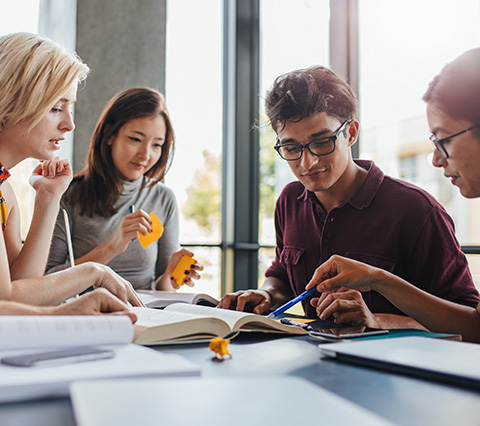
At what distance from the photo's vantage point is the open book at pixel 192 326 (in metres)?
0.92

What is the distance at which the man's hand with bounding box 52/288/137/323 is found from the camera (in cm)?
99

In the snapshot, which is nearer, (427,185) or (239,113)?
(427,185)

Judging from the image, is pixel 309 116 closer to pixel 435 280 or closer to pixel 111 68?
pixel 435 280

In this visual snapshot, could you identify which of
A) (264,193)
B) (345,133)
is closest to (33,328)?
(345,133)

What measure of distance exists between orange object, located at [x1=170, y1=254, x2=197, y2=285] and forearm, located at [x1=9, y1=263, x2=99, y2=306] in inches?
30.0

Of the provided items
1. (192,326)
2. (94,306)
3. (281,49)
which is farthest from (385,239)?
(281,49)

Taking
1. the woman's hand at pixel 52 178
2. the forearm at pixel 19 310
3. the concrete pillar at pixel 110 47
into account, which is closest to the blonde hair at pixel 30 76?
the woman's hand at pixel 52 178

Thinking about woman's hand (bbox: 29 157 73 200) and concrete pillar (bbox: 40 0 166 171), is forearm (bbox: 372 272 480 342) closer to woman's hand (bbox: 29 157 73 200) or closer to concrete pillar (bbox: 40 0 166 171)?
woman's hand (bbox: 29 157 73 200)

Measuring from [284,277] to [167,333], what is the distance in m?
1.06

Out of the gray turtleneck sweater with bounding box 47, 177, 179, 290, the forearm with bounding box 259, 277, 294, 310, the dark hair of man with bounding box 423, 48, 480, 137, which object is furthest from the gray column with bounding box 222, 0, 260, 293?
the dark hair of man with bounding box 423, 48, 480, 137

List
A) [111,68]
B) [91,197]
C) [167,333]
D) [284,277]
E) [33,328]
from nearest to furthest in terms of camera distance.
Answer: [33,328]
[167,333]
[284,277]
[91,197]
[111,68]

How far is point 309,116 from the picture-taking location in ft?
5.37

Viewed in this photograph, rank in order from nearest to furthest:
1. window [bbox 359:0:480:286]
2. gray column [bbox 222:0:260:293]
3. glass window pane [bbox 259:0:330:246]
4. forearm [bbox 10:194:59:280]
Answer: forearm [bbox 10:194:59:280]
window [bbox 359:0:480:286]
glass window pane [bbox 259:0:330:246]
gray column [bbox 222:0:260:293]

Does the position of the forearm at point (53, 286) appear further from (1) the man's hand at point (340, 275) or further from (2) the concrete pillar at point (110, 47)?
(2) the concrete pillar at point (110, 47)
